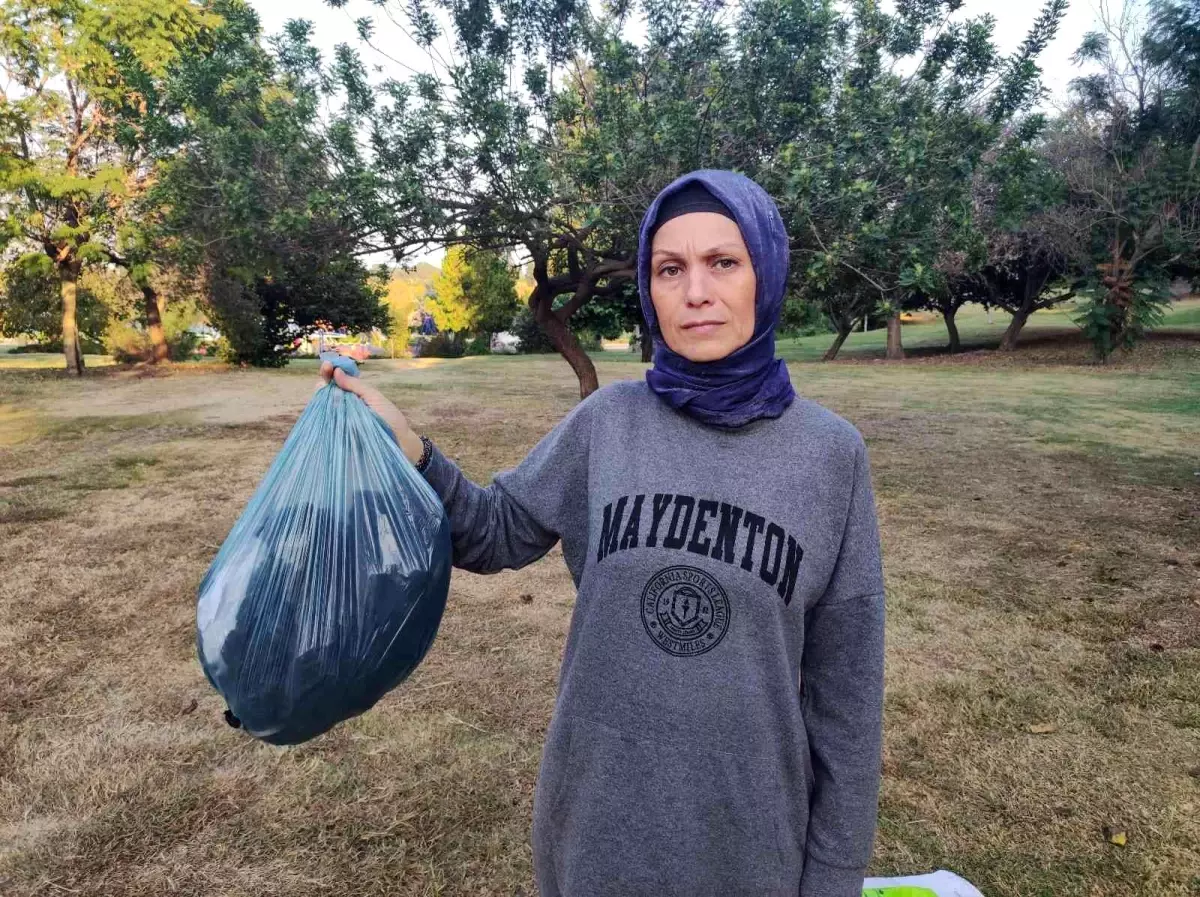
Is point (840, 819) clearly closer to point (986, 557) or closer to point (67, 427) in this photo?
point (986, 557)

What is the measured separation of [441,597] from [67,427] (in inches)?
472

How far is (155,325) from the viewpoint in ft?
67.6

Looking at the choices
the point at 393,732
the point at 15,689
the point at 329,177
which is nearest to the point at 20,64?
the point at 329,177

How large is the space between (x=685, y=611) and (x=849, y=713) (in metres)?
0.33

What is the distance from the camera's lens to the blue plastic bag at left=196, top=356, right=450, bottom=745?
4.18ft

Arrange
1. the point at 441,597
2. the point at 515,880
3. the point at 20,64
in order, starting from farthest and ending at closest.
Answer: the point at 20,64
the point at 515,880
the point at 441,597

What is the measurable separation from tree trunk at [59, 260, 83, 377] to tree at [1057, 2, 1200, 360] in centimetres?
2471

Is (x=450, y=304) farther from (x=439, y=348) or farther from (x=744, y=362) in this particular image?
(x=744, y=362)

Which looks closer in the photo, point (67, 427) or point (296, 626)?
point (296, 626)

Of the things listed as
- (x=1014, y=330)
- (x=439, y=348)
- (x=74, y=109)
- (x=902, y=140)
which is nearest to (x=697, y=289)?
(x=902, y=140)

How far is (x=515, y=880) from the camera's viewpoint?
2496mm

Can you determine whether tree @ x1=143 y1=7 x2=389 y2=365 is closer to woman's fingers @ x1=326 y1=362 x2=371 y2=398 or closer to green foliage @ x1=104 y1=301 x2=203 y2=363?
woman's fingers @ x1=326 y1=362 x2=371 y2=398

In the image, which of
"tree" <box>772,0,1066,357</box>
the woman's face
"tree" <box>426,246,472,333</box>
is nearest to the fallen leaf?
the woman's face

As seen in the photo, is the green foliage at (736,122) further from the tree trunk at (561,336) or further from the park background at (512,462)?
the tree trunk at (561,336)
